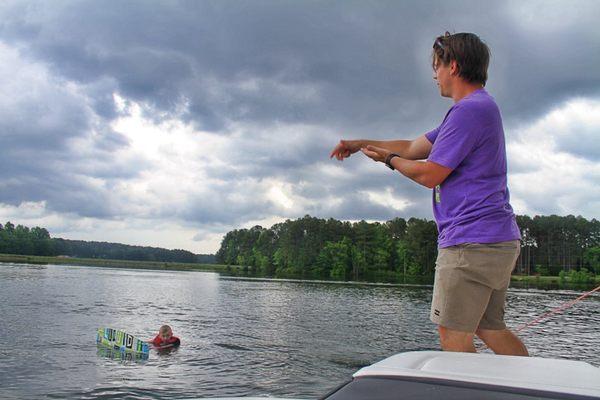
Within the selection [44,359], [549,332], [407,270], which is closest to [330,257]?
[407,270]

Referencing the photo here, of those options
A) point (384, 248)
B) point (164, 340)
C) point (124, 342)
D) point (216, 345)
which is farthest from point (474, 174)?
point (384, 248)

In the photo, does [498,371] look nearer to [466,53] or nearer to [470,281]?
[470,281]

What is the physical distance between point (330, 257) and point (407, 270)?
22677 mm

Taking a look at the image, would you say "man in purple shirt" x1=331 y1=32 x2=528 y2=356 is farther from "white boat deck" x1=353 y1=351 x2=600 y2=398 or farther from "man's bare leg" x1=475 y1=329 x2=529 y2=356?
"white boat deck" x1=353 y1=351 x2=600 y2=398

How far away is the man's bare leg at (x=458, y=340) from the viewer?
3410mm

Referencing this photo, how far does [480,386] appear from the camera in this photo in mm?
1851

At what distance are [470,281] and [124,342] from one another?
13.8m

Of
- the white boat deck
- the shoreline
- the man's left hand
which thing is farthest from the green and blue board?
the shoreline

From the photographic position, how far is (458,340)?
3426 millimetres

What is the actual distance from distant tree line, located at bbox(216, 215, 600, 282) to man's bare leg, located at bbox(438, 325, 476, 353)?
4881 inches

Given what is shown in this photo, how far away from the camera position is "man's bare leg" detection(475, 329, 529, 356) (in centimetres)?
376

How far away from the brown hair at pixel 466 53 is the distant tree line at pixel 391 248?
123894 mm

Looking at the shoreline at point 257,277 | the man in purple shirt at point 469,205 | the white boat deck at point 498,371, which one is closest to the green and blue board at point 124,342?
the man in purple shirt at point 469,205

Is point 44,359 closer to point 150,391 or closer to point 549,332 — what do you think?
point 150,391
